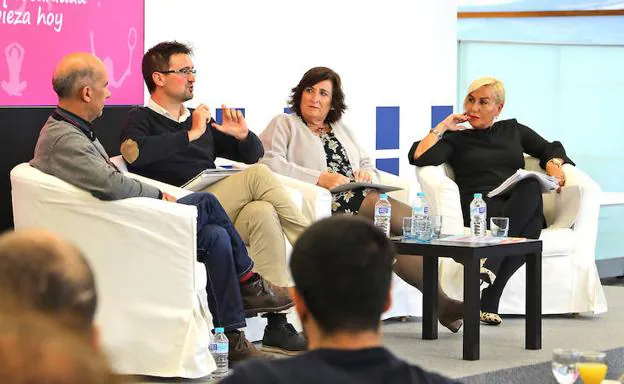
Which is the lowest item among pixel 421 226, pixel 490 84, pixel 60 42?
pixel 421 226

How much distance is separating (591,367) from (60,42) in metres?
3.12

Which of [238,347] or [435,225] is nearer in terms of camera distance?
[238,347]

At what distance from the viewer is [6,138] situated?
468 centimetres

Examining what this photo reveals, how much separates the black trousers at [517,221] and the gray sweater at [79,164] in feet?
5.90

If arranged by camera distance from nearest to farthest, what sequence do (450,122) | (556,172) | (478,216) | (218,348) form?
1. (218,348)
2. (478,216)
3. (450,122)
4. (556,172)

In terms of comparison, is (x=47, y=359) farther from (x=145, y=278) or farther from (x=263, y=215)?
(x=263, y=215)

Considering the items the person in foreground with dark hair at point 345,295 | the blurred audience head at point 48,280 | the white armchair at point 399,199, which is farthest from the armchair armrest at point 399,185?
the blurred audience head at point 48,280

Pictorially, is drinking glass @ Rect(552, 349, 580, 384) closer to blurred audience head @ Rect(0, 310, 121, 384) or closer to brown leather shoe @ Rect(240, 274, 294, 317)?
brown leather shoe @ Rect(240, 274, 294, 317)

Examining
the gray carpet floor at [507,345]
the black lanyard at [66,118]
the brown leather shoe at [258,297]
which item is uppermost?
the black lanyard at [66,118]

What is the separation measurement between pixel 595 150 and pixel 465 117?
2443mm

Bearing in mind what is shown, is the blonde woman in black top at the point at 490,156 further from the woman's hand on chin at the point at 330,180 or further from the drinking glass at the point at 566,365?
the drinking glass at the point at 566,365

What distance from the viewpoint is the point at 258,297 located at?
4.15 metres

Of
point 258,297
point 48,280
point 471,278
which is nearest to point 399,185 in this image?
point 471,278

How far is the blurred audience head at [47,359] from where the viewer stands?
890mm
